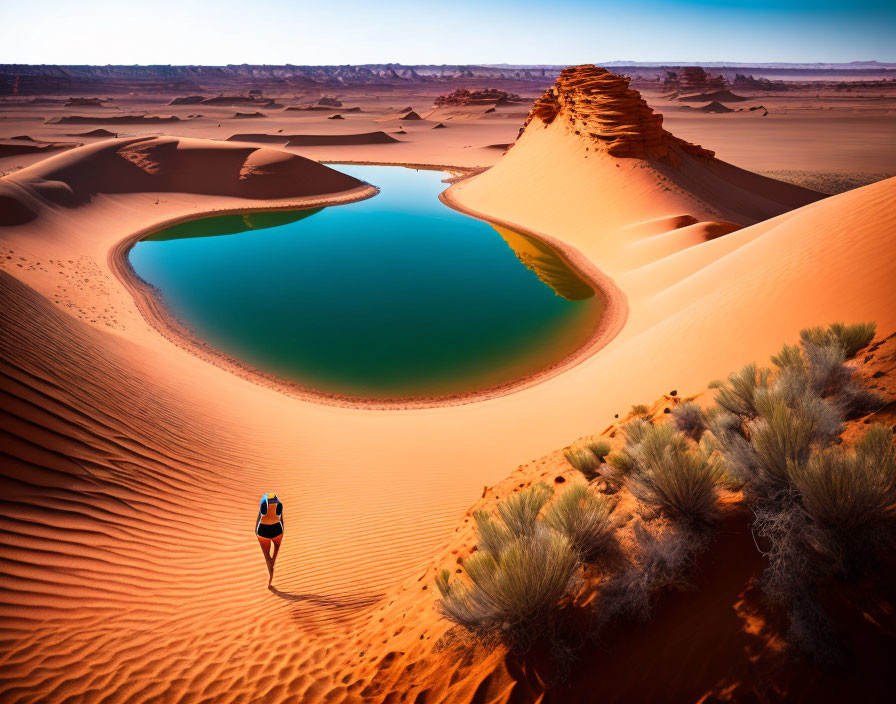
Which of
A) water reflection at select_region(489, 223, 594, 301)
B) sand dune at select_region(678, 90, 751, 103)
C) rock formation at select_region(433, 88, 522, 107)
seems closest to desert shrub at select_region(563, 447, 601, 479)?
water reflection at select_region(489, 223, 594, 301)

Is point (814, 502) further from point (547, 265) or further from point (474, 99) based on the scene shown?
point (474, 99)

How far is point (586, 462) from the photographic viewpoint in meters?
4.92

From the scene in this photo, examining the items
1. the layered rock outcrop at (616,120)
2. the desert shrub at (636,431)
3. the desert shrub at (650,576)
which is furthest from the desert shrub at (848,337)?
the layered rock outcrop at (616,120)

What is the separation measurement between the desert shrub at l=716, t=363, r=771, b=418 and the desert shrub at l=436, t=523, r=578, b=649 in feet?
8.64

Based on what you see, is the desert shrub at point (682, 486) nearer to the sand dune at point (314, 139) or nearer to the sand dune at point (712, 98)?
the sand dune at point (314, 139)

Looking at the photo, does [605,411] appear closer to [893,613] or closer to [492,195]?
[893,613]

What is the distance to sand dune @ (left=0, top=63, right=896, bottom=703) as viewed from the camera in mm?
3406

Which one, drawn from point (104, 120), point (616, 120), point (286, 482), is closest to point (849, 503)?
point (286, 482)

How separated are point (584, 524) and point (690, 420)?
226 cm

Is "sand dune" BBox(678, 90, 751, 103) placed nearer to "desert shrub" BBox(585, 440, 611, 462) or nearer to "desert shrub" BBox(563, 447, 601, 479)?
"desert shrub" BBox(585, 440, 611, 462)

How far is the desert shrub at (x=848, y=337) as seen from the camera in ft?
16.4

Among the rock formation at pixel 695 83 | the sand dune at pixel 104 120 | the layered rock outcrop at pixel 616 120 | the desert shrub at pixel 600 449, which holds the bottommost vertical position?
the desert shrub at pixel 600 449

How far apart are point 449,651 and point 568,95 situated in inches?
1374

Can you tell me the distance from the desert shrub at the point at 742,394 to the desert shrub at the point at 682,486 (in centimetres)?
139
